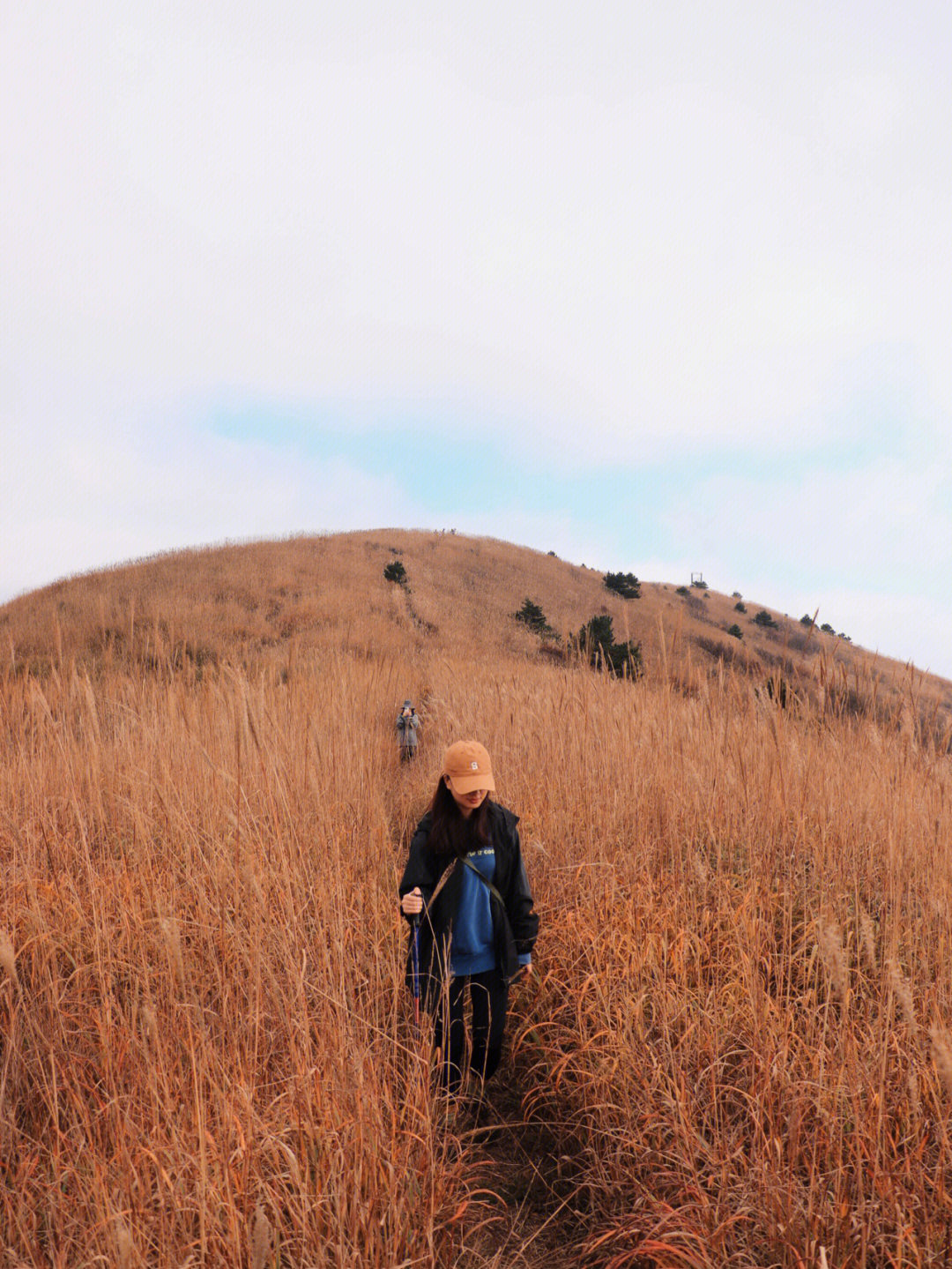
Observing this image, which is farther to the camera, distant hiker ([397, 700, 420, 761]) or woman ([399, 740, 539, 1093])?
distant hiker ([397, 700, 420, 761])

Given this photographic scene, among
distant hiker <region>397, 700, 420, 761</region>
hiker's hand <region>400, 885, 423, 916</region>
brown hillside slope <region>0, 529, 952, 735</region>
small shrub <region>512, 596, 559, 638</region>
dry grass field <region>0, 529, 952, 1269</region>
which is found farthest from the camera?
small shrub <region>512, 596, 559, 638</region>

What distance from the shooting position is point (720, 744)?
3.98 m

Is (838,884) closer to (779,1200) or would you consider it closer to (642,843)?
(642,843)

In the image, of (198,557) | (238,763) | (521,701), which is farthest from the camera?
(198,557)

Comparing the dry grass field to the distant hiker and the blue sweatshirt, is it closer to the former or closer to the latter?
the blue sweatshirt

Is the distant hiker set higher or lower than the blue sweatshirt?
higher

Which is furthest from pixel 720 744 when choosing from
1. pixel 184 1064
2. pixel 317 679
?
pixel 317 679

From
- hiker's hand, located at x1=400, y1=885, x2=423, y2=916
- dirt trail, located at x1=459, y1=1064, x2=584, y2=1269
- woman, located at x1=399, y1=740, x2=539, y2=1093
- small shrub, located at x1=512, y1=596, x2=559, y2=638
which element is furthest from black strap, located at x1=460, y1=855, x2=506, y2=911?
small shrub, located at x1=512, y1=596, x2=559, y2=638

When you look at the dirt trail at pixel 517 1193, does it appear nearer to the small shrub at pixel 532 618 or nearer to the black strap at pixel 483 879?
the black strap at pixel 483 879

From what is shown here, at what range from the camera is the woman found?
7.48 ft

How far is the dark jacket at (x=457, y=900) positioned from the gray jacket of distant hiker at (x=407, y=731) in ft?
15.7

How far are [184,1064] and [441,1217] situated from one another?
0.83m

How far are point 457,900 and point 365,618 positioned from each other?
17.3m

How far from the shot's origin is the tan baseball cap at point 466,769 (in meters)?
2.26
